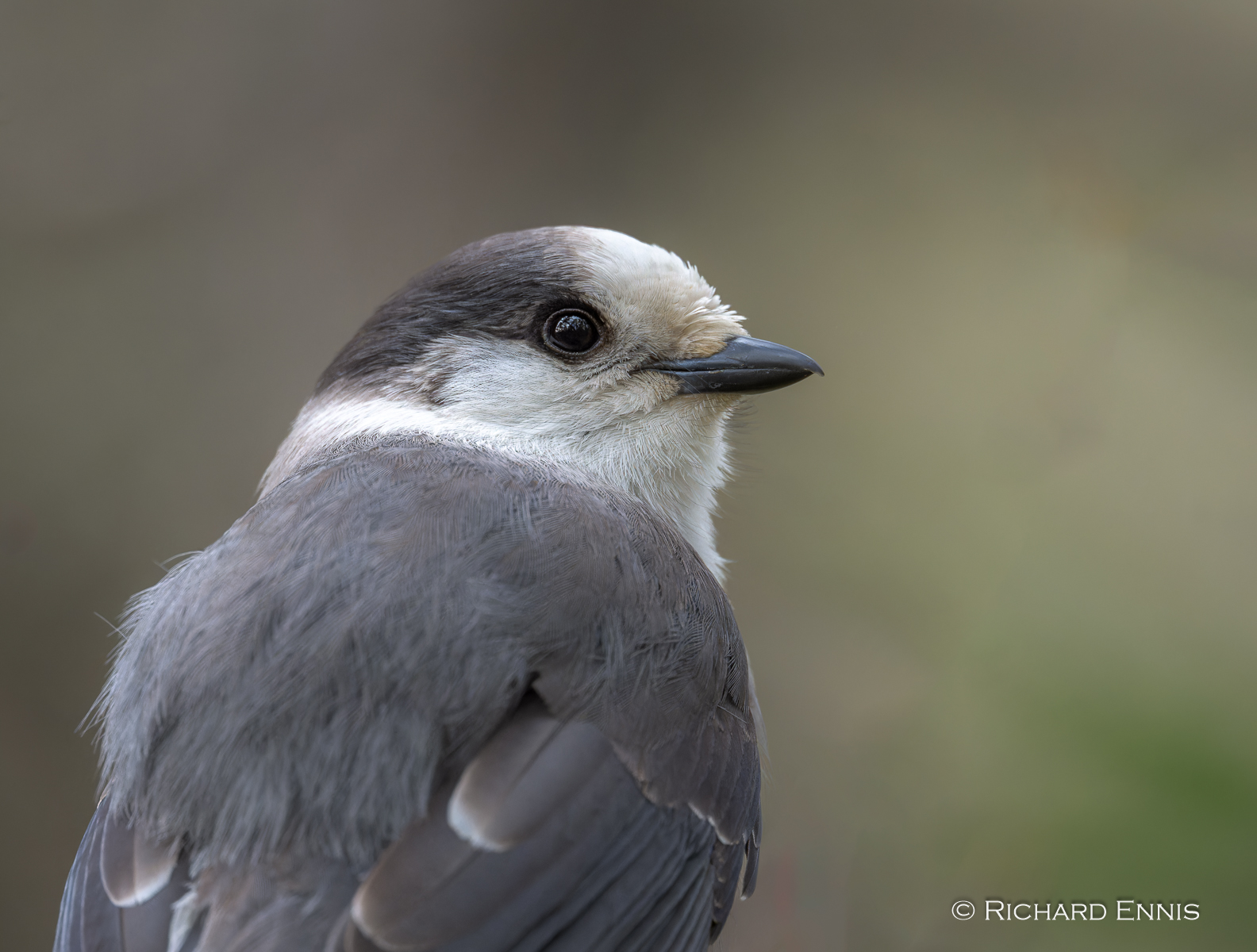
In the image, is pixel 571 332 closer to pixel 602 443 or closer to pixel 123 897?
pixel 602 443

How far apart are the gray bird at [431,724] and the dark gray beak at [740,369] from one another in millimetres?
293

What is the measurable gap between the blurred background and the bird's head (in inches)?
15.0

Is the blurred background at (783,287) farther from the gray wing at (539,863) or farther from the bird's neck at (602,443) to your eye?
the gray wing at (539,863)

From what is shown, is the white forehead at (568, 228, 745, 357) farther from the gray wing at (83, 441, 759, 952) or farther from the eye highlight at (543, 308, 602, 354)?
the gray wing at (83, 441, 759, 952)

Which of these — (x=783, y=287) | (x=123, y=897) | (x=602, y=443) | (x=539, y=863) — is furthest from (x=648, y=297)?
(x=783, y=287)

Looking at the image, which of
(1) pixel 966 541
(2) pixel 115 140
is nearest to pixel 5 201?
(2) pixel 115 140

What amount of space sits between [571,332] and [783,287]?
2033mm

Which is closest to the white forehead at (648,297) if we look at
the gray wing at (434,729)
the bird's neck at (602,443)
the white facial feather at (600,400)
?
the white facial feather at (600,400)

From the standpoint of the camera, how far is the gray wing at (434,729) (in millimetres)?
1609

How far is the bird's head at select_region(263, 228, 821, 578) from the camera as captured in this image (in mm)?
2377

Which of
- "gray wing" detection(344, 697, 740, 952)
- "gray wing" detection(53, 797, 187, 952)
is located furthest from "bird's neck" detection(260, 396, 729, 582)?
"gray wing" detection(53, 797, 187, 952)

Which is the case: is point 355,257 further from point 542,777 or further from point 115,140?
point 542,777

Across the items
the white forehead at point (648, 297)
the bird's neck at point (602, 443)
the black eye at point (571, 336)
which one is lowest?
the bird's neck at point (602, 443)

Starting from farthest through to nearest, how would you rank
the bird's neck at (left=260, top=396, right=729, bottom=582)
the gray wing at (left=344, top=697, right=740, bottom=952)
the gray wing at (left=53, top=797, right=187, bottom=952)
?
the bird's neck at (left=260, top=396, right=729, bottom=582), the gray wing at (left=53, top=797, right=187, bottom=952), the gray wing at (left=344, top=697, right=740, bottom=952)
